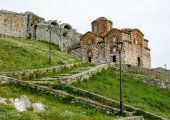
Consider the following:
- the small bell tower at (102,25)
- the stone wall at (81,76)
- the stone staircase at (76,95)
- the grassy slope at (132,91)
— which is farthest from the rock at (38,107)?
the small bell tower at (102,25)

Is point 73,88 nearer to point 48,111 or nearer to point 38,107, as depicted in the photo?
point 38,107

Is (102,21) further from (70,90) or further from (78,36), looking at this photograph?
(70,90)

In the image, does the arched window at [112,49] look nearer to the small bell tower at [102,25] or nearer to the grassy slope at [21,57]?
the small bell tower at [102,25]

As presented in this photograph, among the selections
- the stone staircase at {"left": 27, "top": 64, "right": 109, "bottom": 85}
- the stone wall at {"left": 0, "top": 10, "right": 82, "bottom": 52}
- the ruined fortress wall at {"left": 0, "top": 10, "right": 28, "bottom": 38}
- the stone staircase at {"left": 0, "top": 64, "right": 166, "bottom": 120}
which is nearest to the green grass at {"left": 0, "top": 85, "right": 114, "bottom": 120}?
the stone staircase at {"left": 0, "top": 64, "right": 166, "bottom": 120}

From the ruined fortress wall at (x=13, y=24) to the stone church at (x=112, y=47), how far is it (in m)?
7.89

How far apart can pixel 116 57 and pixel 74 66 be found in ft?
56.7

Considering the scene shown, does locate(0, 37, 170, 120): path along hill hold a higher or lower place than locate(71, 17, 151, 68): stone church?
lower

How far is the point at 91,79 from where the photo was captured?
1521 inches

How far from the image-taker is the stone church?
2351 inches

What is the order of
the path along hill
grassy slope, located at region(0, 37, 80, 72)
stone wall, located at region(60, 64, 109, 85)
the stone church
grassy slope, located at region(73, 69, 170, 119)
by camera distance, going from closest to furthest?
the path along hill → stone wall, located at region(60, 64, 109, 85) → grassy slope, located at region(73, 69, 170, 119) → grassy slope, located at region(0, 37, 80, 72) → the stone church

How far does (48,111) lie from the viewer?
23.0m

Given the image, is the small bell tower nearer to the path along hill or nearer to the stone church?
the stone church

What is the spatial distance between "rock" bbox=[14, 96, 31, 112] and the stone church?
34.5 m

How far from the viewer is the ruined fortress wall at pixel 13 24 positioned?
60.6 m
